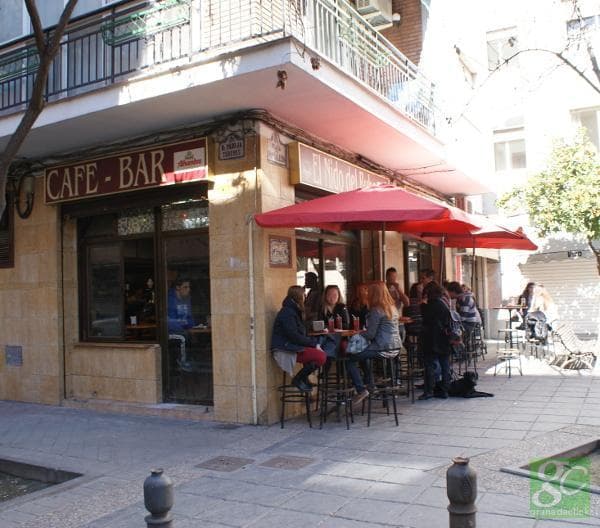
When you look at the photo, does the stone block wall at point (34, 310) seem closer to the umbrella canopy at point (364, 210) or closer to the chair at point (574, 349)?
the umbrella canopy at point (364, 210)

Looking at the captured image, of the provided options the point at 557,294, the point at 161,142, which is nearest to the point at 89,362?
the point at 161,142

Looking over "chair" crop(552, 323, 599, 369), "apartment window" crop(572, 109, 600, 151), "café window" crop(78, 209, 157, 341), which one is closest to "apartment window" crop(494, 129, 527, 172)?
"apartment window" crop(572, 109, 600, 151)

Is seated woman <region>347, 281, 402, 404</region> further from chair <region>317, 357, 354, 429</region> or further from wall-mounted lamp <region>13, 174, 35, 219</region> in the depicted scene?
wall-mounted lamp <region>13, 174, 35, 219</region>

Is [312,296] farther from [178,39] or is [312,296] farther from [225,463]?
[178,39]

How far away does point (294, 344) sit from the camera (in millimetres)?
7227

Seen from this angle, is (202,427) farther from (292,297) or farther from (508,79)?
(508,79)

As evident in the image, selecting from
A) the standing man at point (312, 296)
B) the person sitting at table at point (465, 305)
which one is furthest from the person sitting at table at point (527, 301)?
the standing man at point (312, 296)

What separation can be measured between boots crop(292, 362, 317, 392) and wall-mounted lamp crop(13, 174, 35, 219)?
17.5ft

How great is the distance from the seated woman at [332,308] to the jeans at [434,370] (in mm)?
1422

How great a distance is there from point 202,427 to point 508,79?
15947mm

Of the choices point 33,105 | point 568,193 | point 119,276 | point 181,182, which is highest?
point 568,193

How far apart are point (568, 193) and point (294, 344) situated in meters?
11.0

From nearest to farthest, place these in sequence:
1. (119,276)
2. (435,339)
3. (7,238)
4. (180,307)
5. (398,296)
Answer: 1. (180,307)
2. (435,339)
3. (119,276)
4. (398,296)
5. (7,238)

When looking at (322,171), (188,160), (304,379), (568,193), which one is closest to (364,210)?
(322,171)
